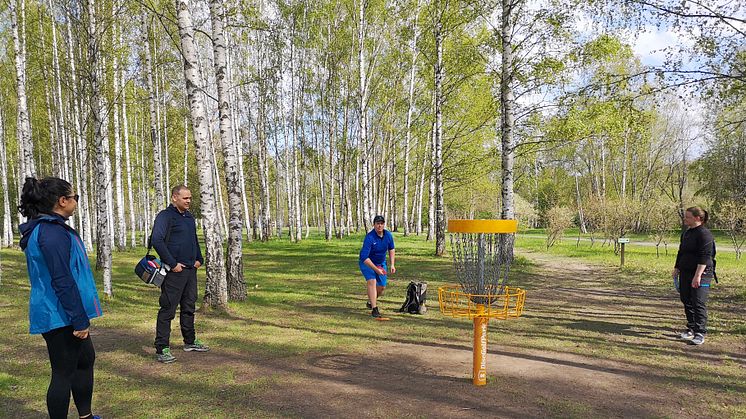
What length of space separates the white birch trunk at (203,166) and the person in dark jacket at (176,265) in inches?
84.2

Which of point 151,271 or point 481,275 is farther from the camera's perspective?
point 151,271

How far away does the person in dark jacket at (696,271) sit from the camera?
20.9 ft

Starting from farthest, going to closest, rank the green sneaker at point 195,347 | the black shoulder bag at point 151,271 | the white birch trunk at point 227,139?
the white birch trunk at point 227,139
the green sneaker at point 195,347
the black shoulder bag at point 151,271

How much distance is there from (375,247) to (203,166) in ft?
11.1

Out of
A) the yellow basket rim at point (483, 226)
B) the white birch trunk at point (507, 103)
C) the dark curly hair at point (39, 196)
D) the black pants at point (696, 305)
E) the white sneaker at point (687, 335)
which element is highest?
the white birch trunk at point (507, 103)

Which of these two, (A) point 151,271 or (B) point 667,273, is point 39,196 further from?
(B) point 667,273

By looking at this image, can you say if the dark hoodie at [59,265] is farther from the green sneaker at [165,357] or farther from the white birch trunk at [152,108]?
the white birch trunk at [152,108]

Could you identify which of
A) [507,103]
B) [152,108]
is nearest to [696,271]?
[507,103]

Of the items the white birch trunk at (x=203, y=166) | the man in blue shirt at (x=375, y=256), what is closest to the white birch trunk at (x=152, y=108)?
the white birch trunk at (x=203, y=166)

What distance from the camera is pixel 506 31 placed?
1354 centimetres

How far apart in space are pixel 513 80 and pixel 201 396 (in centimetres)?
1295

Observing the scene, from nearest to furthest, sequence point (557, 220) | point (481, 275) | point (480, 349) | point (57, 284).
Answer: point (57, 284) < point (481, 275) < point (480, 349) < point (557, 220)

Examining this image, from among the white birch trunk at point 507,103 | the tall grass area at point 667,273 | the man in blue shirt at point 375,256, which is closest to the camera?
the man in blue shirt at point 375,256

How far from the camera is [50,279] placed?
3.29m
